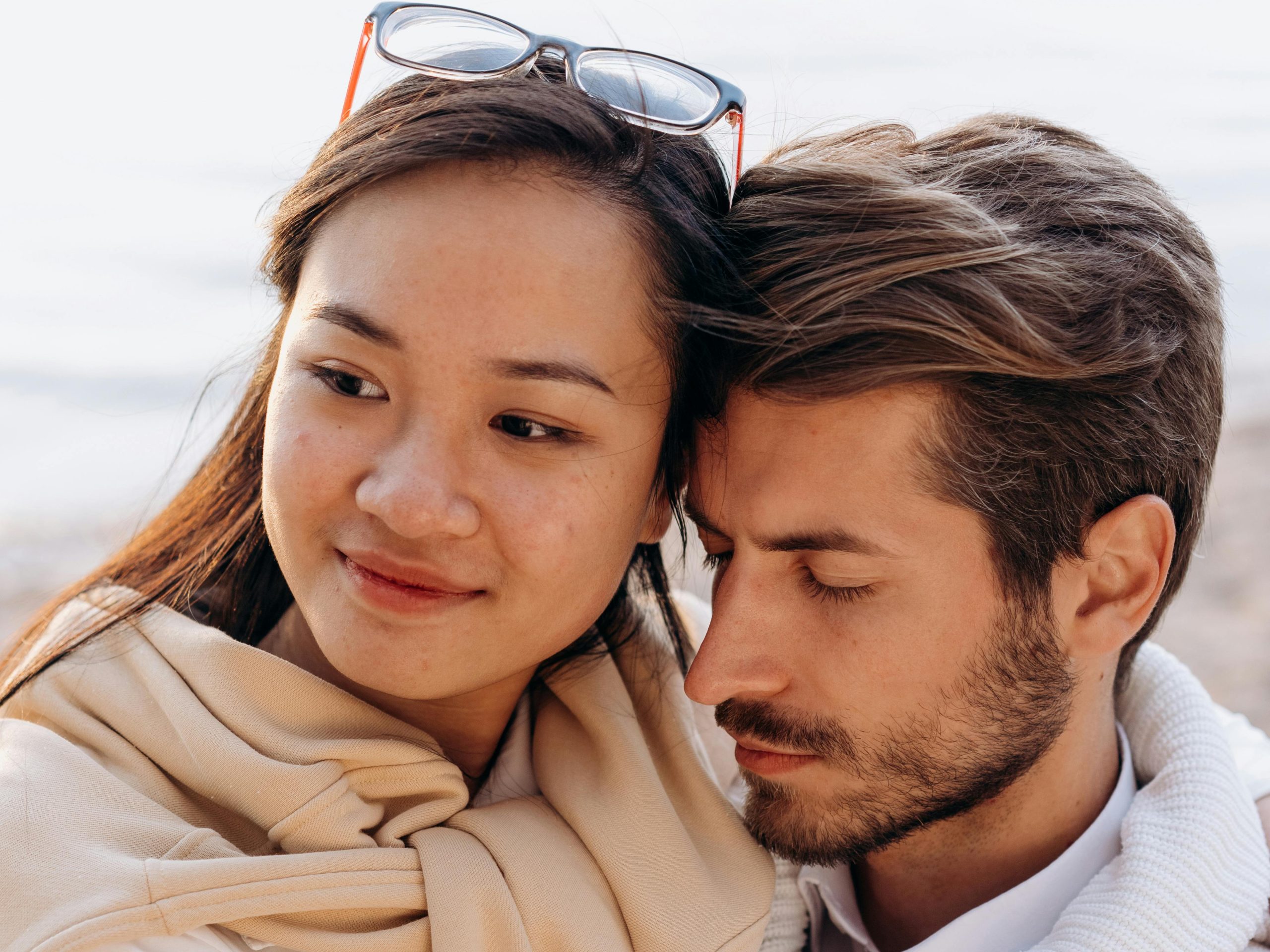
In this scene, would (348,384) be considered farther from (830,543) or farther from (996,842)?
(996,842)

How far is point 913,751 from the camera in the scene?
6.60 ft

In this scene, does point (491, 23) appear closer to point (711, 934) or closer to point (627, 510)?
point (627, 510)

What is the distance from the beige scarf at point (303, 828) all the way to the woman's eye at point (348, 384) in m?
0.42

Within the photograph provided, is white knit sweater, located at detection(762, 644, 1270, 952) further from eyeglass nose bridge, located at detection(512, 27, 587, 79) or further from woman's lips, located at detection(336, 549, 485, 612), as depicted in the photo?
eyeglass nose bridge, located at detection(512, 27, 587, 79)

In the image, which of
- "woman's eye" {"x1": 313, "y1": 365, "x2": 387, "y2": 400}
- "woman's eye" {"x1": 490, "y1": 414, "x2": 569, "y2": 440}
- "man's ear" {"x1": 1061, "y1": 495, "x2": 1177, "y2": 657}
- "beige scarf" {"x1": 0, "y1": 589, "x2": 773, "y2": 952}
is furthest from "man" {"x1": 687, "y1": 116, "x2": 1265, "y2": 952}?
"woman's eye" {"x1": 313, "y1": 365, "x2": 387, "y2": 400}

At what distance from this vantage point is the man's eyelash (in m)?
1.94

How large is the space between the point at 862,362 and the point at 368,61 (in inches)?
37.4

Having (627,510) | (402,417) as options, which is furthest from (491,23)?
(627,510)

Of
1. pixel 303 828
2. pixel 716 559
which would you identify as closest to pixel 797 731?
pixel 716 559

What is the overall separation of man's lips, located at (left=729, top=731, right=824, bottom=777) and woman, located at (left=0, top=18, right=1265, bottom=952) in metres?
0.17

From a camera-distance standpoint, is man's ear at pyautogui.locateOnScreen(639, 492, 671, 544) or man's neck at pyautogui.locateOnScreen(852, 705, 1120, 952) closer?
man's ear at pyautogui.locateOnScreen(639, 492, 671, 544)

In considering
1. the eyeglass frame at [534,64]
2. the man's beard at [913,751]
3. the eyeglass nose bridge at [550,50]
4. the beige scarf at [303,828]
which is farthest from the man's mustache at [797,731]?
the eyeglass nose bridge at [550,50]

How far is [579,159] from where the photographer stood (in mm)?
1803

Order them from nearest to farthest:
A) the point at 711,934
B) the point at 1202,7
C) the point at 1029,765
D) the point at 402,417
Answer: the point at 402,417 < the point at 711,934 < the point at 1029,765 < the point at 1202,7
